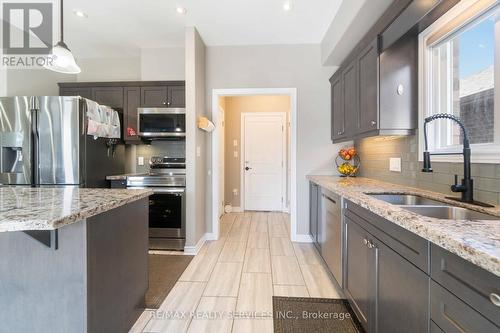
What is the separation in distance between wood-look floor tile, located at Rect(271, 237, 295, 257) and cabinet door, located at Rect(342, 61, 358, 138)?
5.16 feet

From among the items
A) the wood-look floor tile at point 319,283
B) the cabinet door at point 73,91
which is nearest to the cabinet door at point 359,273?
the wood-look floor tile at point 319,283

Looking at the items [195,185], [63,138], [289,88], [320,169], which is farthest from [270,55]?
[63,138]

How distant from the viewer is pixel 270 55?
3422 millimetres

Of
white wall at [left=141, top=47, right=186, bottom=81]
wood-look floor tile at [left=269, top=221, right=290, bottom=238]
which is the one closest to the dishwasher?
wood-look floor tile at [left=269, top=221, right=290, bottom=238]

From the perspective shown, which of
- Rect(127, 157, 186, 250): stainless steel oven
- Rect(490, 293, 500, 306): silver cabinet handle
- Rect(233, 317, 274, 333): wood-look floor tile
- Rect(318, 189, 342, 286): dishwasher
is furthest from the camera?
Rect(127, 157, 186, 250): stainless steel oven

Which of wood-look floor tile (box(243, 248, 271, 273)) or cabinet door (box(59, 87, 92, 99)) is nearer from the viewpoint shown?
wood-look floor tile (box(243, 248, 271, 273))

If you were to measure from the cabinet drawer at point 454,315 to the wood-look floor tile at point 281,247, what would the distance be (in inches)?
84.8

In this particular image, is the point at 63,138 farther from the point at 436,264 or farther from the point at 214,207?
the point at 436,264

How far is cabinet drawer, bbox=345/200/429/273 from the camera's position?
37.3 inches

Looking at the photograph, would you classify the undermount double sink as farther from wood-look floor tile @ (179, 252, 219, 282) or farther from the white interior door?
the white interior door

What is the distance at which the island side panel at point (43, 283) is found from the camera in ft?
3.93

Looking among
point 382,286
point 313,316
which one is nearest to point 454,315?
point 382,286

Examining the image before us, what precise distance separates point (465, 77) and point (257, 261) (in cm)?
245

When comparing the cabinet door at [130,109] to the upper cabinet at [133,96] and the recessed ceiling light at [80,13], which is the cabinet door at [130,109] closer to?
the upper cabinet at [133,96]
